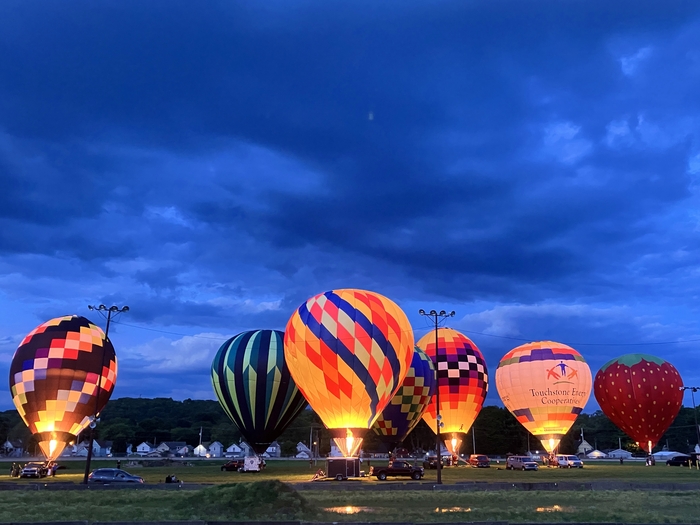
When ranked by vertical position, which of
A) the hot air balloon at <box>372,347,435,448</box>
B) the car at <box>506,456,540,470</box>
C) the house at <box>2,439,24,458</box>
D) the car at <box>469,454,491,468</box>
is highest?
the hot air balloon at <box>372,347,435,448</box>

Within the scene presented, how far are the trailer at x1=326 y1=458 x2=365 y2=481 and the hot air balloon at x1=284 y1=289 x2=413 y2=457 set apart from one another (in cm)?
252

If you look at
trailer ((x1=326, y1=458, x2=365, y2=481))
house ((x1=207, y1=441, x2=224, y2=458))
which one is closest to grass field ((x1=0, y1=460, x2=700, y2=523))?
trailer ((x1=326, y1=458, x2=365, y2=481))

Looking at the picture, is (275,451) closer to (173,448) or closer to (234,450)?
(234,450)

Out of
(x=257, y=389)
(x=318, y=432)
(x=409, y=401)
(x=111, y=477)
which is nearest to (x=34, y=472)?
(x=111, y=477)

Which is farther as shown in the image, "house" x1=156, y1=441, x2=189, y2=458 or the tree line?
"house" x1=156, y1=441, x2=189, y2=458

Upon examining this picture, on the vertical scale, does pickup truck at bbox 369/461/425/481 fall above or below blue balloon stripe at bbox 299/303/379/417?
below

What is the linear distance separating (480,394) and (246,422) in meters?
25.0

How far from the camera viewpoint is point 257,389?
49.9 metres

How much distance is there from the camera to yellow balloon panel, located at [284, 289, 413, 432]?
3928 centimetres

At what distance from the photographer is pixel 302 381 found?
135ft

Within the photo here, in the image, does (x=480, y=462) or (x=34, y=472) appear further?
(x=480, y=462)

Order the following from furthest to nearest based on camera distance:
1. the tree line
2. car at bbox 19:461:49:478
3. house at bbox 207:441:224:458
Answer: house at bbox 207:441:224:458 < the tree line < car at bbox 19:461:49:478

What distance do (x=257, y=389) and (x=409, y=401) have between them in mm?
14221

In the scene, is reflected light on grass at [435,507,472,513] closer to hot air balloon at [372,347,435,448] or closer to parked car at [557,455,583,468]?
hot air balloon at [372,347,435,448]
